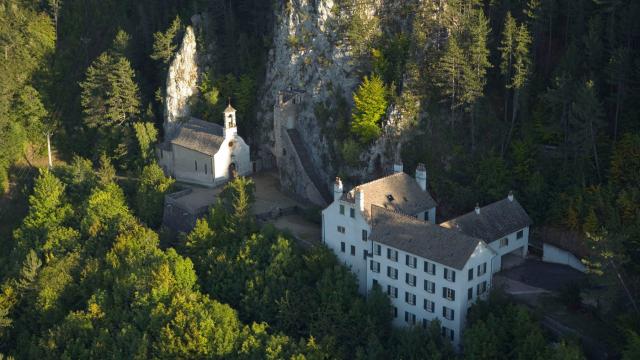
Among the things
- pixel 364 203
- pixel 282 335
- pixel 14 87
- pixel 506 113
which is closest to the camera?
pixel 282 335

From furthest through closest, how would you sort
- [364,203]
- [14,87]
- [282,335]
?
[14,87], [364,203], [282,335]

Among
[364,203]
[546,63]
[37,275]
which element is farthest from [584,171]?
[37,275]

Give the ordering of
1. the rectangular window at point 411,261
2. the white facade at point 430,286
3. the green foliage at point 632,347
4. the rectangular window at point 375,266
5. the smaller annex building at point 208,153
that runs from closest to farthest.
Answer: the green foliage at point 632,347
the white facade at point 430,286
the rectangular window at point 411,261
the rectangular window at point 375,266
the smaller annex building at point 208,153

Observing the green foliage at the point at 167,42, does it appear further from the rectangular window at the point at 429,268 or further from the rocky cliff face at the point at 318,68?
the rectangular window at the point at 429,268

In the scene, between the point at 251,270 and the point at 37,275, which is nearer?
the point at 251,270

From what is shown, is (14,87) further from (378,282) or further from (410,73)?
(378,282)

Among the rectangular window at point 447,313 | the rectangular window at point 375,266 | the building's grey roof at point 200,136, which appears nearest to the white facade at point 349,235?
the rectangular window at point 375,266
